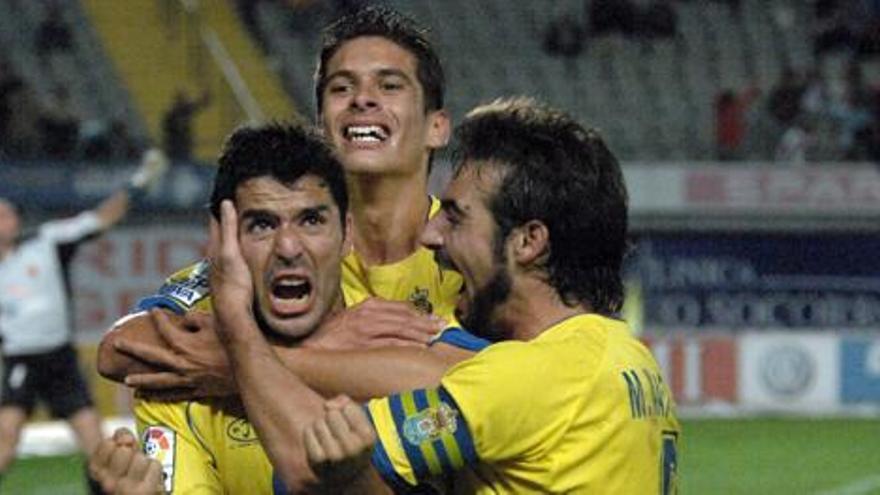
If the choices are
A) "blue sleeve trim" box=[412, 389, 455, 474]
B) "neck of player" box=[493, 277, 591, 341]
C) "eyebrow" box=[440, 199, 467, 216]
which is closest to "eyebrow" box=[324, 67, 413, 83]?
"eyebrow" box=[440, 199, 467, 216]

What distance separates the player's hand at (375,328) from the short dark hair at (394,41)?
51.5 inches

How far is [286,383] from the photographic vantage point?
4566mm

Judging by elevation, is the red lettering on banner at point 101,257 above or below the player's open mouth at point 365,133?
below

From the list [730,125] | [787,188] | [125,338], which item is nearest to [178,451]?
[125,338]

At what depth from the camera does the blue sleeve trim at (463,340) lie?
4914mm

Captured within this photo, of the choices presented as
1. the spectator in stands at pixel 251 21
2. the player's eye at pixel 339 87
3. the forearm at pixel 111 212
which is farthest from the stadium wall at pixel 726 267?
the player's eye at pixel 339 87

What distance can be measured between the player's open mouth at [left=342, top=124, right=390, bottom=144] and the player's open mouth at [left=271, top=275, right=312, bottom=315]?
129 centimetres

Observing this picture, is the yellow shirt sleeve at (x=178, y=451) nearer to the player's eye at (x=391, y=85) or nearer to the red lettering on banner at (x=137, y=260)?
the player's eye at (x=391, y=85)

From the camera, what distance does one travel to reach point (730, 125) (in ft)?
75.6

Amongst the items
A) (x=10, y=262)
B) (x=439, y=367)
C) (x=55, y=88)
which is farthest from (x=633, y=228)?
(x=439, y=367)

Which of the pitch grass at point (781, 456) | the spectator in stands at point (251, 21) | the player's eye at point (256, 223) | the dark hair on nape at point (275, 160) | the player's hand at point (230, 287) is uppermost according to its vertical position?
the spectator in stands at point (251, 21)

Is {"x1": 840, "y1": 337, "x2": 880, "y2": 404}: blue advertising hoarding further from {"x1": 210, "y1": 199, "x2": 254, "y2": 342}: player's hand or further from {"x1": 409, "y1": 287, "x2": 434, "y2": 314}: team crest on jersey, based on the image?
{"x1": 210, "y1": 199, "x2": 254, "y2": 342}: player's hand

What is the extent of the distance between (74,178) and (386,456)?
16249 mm

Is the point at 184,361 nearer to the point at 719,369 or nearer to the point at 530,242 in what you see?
the point at 530,242
